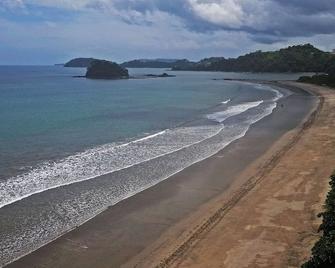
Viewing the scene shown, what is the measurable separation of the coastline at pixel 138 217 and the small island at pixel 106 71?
141 m

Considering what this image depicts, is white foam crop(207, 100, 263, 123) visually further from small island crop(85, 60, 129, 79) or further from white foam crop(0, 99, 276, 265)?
small island crop(85, 60, 129, 79)

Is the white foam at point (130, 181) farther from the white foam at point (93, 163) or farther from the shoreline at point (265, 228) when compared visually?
the shoreline at point (265, 228)

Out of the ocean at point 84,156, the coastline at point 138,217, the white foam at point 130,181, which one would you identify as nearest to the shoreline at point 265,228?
the coastline at point 138,217

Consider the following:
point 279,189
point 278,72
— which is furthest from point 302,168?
point 278,72

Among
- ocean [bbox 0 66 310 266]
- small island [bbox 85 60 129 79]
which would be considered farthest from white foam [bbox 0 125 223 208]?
small island [bbox 85 60 129 79]

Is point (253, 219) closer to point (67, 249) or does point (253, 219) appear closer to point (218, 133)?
point (67, 249)

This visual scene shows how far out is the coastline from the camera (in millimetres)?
15664

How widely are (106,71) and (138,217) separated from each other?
5981 inches

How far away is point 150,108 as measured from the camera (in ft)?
201

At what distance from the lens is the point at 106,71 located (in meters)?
168

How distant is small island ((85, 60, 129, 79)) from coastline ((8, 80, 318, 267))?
141062mm

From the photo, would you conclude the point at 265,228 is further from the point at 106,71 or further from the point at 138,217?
the point at 106,71

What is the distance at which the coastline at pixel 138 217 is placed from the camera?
15664 mm

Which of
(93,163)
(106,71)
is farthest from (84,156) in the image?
(106,71)
